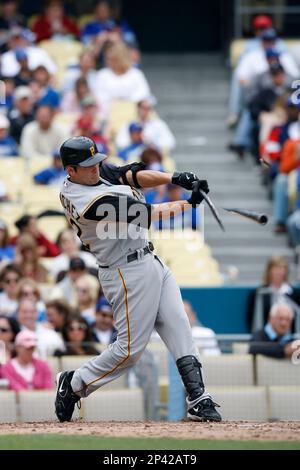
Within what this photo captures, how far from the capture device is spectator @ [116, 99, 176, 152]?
599 inches

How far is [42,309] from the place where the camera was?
11984 mm

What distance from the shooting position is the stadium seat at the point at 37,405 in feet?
33.1

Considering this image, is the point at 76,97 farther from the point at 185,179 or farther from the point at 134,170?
the point at 185,179

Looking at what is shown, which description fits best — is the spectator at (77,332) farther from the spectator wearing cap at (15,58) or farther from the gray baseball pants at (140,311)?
the spectator wearing cap at (15,58)

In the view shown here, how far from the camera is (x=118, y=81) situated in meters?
16.4

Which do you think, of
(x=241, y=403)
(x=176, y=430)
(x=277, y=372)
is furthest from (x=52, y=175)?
→ (x=176, y=430)

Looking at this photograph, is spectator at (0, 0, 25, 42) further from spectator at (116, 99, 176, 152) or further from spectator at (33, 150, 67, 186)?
spectator at (33, 150, 67, 186)

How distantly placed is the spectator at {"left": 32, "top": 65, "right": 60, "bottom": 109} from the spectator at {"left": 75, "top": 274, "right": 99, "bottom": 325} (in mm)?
4086

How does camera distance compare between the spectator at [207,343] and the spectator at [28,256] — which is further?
the spectator at [28,256]

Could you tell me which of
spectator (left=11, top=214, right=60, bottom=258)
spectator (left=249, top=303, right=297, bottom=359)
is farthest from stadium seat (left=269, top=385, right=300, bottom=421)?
spectator (left=11, top=214, right=60, bottom=258)

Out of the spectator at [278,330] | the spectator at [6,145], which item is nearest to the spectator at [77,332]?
the spectator at [278,330]

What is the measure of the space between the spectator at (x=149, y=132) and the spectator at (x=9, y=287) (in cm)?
329

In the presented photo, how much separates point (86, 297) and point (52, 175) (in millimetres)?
2503
